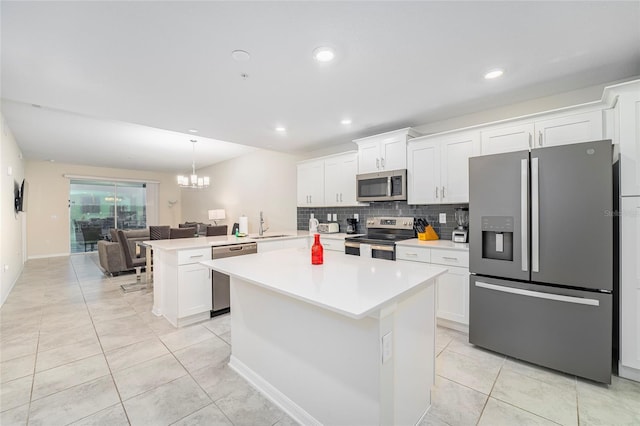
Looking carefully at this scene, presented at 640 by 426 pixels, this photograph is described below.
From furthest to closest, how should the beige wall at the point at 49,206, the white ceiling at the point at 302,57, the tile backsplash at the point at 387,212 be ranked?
the beige wall at the point at 49,206 → the tile backsplash at the point at 387,212 → the white ceiling at the point at 302,57

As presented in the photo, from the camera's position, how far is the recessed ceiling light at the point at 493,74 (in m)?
2.28

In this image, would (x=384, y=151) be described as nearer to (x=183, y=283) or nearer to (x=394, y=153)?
(x=394, y=153)

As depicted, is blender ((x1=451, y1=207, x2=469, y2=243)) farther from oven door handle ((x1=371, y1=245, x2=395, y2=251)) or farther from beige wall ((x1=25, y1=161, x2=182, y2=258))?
beige wall ((x1=25, y1=161, x2=182, y2=258))

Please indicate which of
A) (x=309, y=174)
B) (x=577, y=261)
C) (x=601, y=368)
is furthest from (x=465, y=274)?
(x=309, y=174)

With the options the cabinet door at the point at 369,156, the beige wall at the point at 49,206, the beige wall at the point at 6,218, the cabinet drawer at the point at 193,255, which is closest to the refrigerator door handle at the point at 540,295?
the cabinet door at the point at 369,156

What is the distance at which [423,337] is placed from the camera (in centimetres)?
166

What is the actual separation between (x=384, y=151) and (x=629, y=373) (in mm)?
3017

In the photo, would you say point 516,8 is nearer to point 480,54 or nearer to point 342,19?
point 480,54

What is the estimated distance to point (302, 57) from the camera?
2.05m

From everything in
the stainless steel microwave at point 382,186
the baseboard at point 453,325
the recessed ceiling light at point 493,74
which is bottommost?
the baseboard at point 453,325

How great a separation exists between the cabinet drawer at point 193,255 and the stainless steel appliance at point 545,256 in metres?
2.81

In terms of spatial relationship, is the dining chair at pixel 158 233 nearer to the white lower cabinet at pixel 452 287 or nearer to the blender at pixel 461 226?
the white lower cabinet at pixel 452 287

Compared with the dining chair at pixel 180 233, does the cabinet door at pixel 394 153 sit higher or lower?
higher

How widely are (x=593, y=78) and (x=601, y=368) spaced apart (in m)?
2.40
